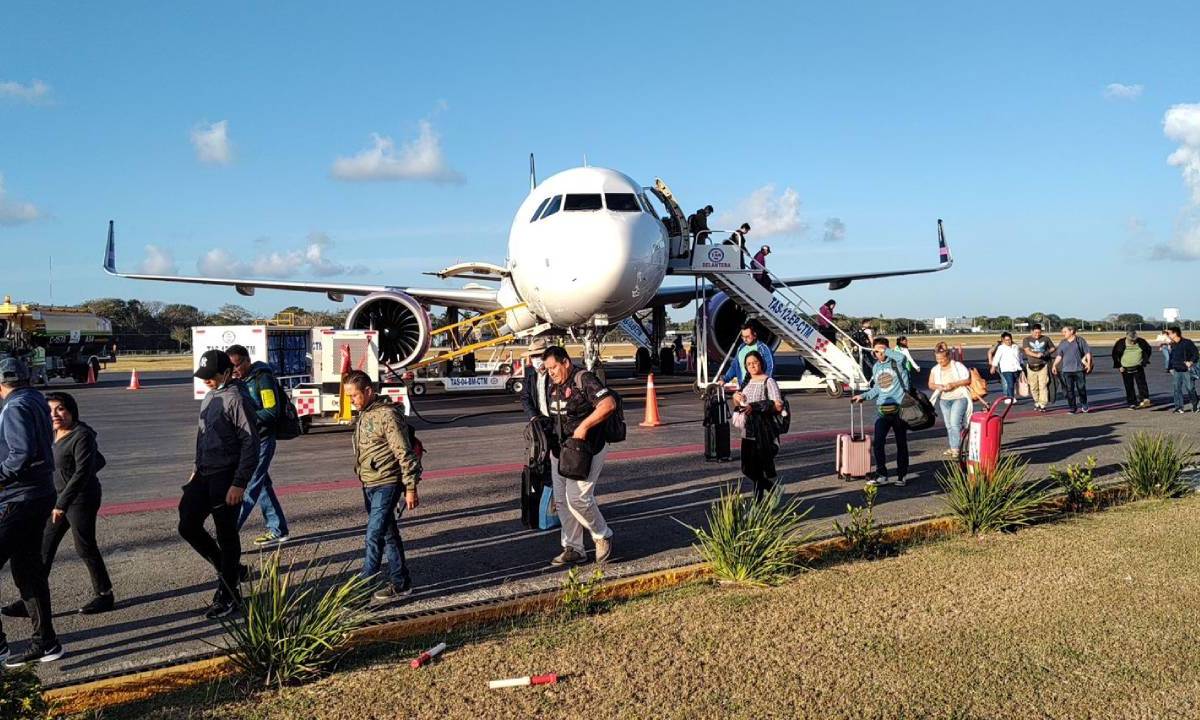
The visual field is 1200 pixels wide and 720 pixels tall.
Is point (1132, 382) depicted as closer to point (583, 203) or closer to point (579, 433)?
point (583, 203)

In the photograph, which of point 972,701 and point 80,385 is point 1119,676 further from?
point 80,385

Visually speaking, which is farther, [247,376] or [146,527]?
[146,527]

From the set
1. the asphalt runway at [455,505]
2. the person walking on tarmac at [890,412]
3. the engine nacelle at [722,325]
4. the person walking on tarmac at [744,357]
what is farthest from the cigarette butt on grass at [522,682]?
the engine nacelle at [722,325]

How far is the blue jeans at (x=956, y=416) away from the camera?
972 centimetres

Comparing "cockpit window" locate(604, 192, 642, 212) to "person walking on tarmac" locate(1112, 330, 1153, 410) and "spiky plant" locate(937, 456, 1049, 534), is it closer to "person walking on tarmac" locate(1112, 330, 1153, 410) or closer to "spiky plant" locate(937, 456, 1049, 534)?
"person walking on tarmac" locate(1112, 330, 1153, 410)

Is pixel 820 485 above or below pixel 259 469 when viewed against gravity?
below

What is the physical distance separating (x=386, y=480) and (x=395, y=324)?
1494cm

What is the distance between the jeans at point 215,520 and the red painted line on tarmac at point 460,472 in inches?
144


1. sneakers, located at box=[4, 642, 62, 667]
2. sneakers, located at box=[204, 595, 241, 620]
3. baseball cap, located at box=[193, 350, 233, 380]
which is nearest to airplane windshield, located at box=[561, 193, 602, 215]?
baseball cap, located at box=[193, 350, 233, 380]

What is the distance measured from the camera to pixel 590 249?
1520 centimetres

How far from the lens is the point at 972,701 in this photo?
3.98 meters

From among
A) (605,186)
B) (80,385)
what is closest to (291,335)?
(605,186)

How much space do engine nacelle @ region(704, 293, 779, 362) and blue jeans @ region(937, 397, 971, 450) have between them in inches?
506

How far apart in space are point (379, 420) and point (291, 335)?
48.1ft
